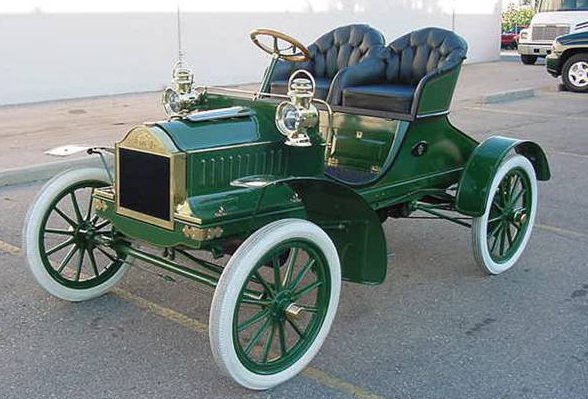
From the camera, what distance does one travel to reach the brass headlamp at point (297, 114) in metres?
3.44

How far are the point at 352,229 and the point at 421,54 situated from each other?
1784mm

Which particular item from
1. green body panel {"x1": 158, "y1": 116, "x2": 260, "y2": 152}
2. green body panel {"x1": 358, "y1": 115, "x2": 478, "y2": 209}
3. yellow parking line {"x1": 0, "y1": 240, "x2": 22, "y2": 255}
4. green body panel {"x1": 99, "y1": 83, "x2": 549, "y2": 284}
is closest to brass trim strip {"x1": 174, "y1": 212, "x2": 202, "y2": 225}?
green body panel {"x1": 99, "y1": 83, "x2": 549, "y2": 284}

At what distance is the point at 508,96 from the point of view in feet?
43.1

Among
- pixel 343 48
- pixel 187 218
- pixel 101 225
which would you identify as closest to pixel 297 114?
pixel 187 218

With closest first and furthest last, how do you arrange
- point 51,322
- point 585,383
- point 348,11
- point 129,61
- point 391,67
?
point 585,383
point 51,322
point 391,67
point 129,61
point 348,11

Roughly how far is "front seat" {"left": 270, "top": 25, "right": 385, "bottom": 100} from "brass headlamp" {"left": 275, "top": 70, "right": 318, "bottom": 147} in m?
1.64

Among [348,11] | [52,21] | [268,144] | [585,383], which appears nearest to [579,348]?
[585,383]

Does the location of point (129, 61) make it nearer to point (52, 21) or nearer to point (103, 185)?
point (52, 21)

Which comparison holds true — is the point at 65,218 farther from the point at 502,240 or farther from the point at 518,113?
the point at 518,113

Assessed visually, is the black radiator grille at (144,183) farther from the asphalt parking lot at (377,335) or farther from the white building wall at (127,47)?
the white building wall at (127,47)

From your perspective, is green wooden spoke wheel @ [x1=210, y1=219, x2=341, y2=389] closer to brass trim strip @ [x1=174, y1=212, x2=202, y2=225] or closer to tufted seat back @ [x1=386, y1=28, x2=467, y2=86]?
brass trim strip @ [x1=174, y1=212, x2=202, y2=225]

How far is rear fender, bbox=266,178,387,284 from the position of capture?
11.7 feet

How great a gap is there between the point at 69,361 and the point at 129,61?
32.6 ft

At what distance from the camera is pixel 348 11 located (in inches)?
655
